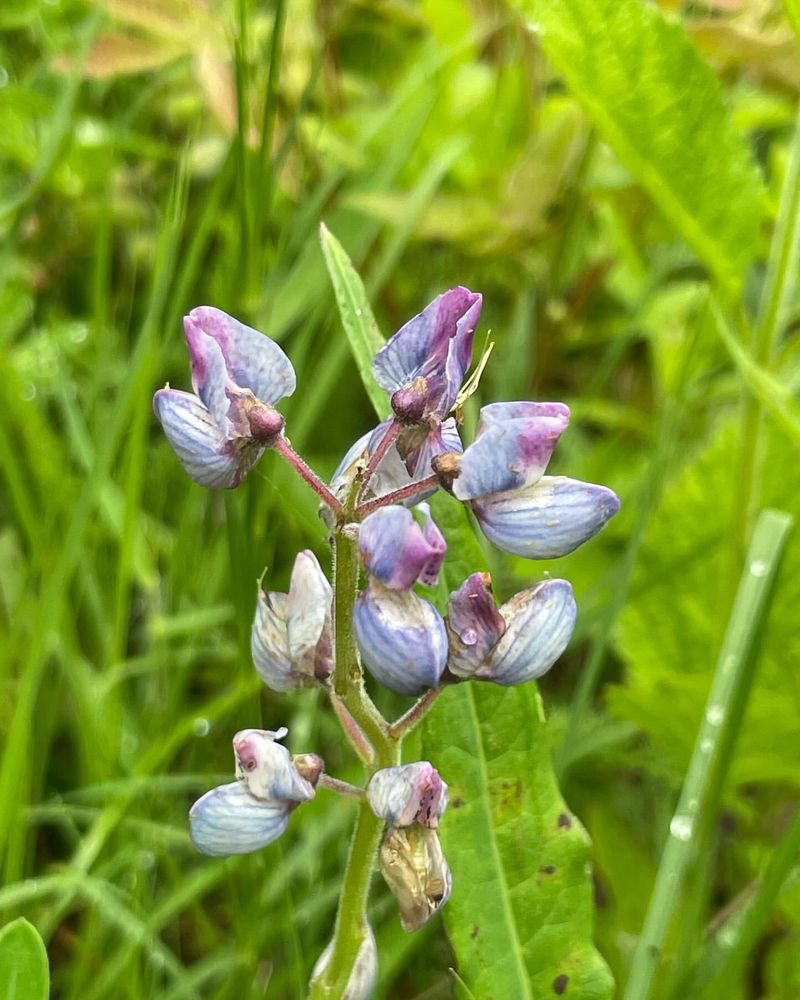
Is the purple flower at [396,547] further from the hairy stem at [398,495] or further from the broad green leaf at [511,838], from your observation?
the broad green leaf at [511,838]

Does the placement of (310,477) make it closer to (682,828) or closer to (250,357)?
(250,357)

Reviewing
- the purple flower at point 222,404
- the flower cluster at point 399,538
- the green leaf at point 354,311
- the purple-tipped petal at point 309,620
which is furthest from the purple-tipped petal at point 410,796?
the green leaf at point 354,311

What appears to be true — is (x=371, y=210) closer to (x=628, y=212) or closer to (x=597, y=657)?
(x=628, y=212)

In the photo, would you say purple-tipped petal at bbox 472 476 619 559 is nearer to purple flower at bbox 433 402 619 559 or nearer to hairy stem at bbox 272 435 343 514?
purple flower at bbox 433 402 619 559

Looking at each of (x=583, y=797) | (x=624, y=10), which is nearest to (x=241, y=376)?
(x=624, y=10)

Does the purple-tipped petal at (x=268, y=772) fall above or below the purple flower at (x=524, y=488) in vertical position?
below

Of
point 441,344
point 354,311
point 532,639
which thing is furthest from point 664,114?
point 532,639
